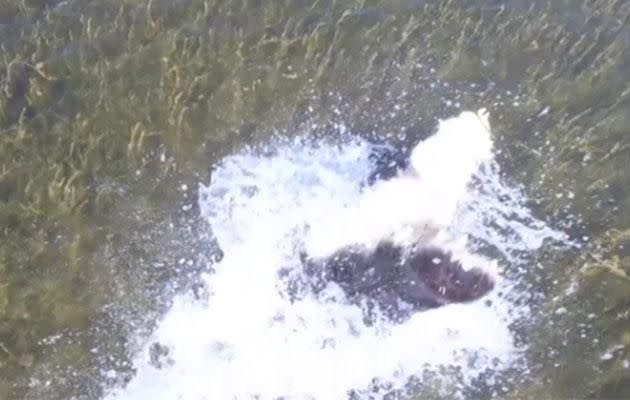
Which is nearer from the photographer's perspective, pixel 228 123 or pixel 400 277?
pixel 400 277

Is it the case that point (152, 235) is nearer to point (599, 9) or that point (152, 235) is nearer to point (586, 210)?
point (586, 210)

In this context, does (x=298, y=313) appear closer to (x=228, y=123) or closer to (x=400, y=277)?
(x=400, y=277)

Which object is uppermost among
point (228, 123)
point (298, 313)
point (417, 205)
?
point (228, 123)

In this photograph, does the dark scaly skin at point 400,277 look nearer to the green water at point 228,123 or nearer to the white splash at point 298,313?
the white splash at point 298,313

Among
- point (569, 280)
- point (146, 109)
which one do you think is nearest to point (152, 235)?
point (146, 109)

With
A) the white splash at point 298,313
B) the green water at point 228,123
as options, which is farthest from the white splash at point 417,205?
the green water at point 228,123

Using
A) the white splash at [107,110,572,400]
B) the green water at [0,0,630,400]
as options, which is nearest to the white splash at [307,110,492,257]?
the white splash at [107,110,572,400]

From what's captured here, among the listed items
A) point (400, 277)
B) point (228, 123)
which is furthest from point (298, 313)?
point (228, 123)
